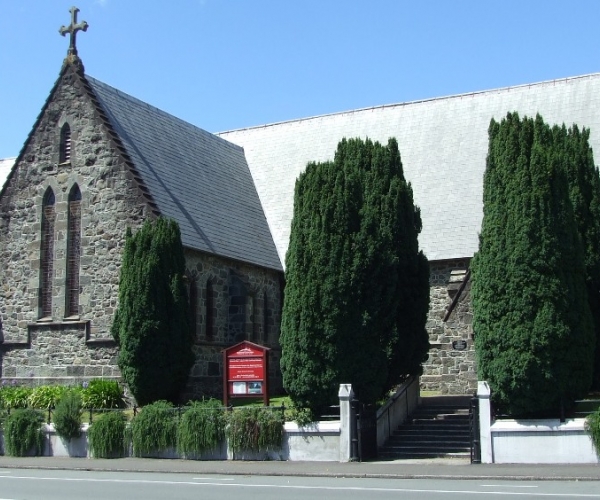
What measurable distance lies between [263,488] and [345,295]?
6254 millimetres

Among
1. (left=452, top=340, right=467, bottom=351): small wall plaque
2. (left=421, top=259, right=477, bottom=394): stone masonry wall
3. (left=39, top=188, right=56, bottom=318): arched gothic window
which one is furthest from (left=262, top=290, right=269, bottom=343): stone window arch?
(left=39, top=188, right=56, bottom=318): arched gothic window

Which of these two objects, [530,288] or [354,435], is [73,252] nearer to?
[354,435]

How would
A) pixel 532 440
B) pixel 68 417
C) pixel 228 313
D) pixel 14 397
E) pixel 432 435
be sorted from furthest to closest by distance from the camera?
pixel 228 313
pixel 14 397
pixel 68 417
pixel 432 435
pixel 532 440

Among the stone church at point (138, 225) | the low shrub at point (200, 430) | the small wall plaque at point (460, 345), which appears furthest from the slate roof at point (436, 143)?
the low shrub at point (200, 430)

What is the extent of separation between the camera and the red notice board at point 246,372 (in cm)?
2162

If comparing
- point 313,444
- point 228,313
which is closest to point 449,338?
point 228,313

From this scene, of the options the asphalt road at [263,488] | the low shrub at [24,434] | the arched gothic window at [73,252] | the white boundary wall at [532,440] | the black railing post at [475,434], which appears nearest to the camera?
the asphalt road at [263,488]

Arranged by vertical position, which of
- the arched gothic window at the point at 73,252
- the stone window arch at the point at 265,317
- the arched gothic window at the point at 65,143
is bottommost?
the stone window arch at the point at 265,317

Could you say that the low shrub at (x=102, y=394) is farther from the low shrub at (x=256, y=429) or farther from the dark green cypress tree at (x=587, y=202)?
the dark green cypress tree at (x=587, y=202)

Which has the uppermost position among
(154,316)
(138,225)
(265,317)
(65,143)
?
(65,143)

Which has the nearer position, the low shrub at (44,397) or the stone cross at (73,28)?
the low shrub at (44,397)

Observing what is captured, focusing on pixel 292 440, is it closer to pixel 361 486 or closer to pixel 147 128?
pixel 361 486

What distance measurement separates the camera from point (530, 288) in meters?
19.1

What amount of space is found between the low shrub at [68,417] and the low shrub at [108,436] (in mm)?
541
